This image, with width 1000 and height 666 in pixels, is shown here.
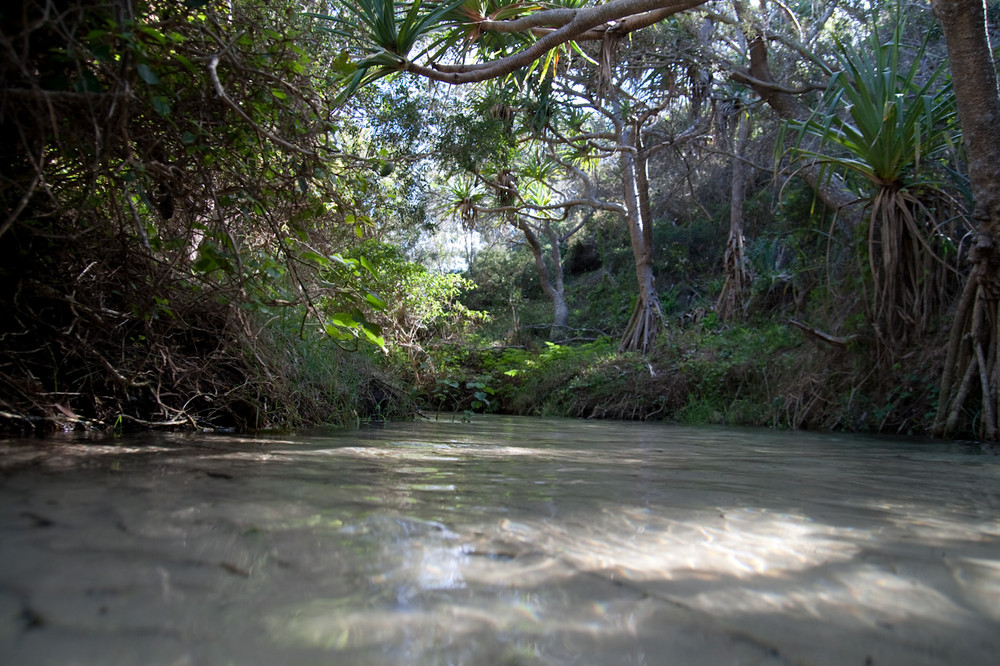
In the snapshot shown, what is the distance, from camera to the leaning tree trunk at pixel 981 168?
4.02 meters

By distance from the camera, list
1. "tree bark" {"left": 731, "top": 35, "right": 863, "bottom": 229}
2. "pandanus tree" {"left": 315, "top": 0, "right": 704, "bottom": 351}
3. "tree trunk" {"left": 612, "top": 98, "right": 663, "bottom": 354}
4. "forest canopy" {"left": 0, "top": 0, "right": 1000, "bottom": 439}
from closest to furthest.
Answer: "forest canopy" {"left": 0, "top": 0, "right": 1000, "bottom": 439}, "pandanus tree" {"left": 315, "top": 0, "right": 704, "bottom": 351}, "tree bark" {"left": 731, "top": 35, "right": 863, "bottom": 229}, "tree trunk" {"left": 612, "top": 98, "right": 663, "bottom": 354}

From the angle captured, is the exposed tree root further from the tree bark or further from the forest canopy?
the tree bark

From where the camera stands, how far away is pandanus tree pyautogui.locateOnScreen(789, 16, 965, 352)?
4902 mm

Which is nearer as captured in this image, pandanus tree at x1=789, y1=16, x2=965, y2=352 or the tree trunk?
pandanus tree at x1=789, y1=16, x2=965, y2=352

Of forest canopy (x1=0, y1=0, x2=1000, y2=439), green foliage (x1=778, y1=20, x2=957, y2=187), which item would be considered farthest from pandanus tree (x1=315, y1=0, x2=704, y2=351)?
green foliage (x1=778, y1=20, x2=957, y2=187)

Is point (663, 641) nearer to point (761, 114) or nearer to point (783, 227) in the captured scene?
point (783, 227)

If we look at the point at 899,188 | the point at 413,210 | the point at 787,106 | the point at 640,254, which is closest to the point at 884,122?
the point at 899,188

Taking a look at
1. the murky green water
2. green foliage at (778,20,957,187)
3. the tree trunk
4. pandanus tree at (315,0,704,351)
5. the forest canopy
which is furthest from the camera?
the tree trunk

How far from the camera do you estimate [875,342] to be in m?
5.55

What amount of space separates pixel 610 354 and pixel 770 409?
13.0ft

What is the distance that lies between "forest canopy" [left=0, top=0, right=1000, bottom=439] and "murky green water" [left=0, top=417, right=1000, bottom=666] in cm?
98

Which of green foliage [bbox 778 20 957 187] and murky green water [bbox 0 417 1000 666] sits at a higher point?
green foliage [bbox 778 20 957 187]

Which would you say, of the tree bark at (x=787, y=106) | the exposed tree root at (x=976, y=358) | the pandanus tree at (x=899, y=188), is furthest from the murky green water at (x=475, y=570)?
the tree bark at (x=787, y=106)

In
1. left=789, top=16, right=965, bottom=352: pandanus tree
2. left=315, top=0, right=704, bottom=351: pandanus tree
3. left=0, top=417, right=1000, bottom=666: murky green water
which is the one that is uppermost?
left=315, top=0, right=704, bottom=351: pandanus tree
